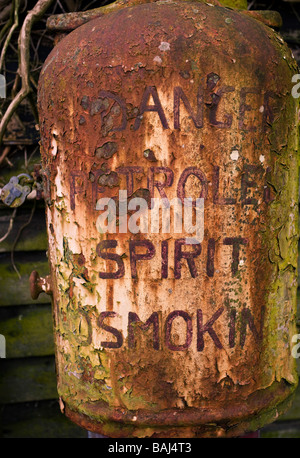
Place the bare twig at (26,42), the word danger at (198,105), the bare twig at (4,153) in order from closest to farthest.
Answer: the word danger at (198,105)
the bare twig at (26,42)
the bare twig at (4,153)

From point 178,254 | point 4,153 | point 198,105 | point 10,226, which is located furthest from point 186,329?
point 4,153

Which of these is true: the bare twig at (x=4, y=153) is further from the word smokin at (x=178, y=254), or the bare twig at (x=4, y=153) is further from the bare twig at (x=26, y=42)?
the word smokin at (x=178, y=254)

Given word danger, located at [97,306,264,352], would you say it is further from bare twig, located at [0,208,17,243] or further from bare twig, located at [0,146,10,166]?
bare twig, located at [0,146,10,166]

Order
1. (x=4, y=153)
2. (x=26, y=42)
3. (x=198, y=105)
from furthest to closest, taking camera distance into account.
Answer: (x=4, y=153) → (x=26, y=42) → (x=198, y=105)

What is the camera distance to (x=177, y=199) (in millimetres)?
963

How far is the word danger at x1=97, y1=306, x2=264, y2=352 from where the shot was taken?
0.99 m

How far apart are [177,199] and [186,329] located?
32 cm

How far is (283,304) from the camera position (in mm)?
1102

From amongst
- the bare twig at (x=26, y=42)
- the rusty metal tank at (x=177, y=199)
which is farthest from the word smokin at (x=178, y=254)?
the bare twig at (x=26, y=42)

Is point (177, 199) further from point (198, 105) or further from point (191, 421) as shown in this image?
point (191, 421)

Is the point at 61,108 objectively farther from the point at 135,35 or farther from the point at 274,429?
the point at 274,429

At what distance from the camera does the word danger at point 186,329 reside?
992 mm

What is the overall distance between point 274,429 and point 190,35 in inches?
69.8

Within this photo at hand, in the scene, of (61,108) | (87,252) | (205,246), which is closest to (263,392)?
(205,246)
